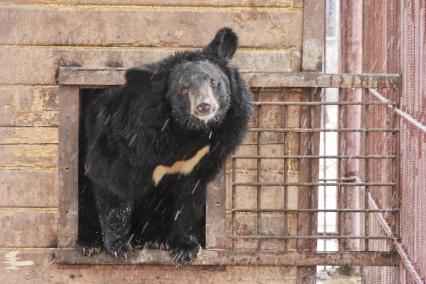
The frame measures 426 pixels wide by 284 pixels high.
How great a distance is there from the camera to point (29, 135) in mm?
6352

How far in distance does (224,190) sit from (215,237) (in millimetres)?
336

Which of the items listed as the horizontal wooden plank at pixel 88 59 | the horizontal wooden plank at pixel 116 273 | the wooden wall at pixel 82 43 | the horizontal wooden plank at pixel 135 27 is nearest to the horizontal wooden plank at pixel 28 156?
the wooden wall at pixel 82 43

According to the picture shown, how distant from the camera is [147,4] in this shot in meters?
6.32

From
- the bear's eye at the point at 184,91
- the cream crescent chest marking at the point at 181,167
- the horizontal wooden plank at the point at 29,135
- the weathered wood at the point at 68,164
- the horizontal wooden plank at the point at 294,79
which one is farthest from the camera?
the horizontal wooden plank at the point at 29,135

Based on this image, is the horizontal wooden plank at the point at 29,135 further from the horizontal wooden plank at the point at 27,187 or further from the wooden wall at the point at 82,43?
the horizontal wooden plank at the point at 27,187

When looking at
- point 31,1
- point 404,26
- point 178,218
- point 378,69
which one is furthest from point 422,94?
point 31,1

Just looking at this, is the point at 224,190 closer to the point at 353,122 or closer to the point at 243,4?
the point at 243,4

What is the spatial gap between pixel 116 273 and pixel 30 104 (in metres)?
1.34

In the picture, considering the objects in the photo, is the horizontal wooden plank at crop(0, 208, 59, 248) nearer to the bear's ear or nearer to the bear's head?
the bear's head

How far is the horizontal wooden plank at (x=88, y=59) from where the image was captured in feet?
20.6

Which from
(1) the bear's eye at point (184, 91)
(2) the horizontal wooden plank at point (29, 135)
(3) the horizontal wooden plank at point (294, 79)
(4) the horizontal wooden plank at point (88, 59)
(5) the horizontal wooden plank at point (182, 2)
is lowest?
(2) the horizontal wooden plank at point (29, 135)

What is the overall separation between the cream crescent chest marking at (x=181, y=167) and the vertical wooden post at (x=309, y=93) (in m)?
0.98

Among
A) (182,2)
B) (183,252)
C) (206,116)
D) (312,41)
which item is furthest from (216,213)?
(182,2)

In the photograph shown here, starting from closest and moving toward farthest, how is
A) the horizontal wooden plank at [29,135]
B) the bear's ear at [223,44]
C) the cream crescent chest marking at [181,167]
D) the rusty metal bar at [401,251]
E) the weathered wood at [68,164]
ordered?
1. the rusty metal bar at [401,251]
2. the bear's ear at [223,44]
3. the cream crescent chest marking at [181,167]
4. the weathered wood at [68,164]
5. the horizontal wooden plank at [29,135]
